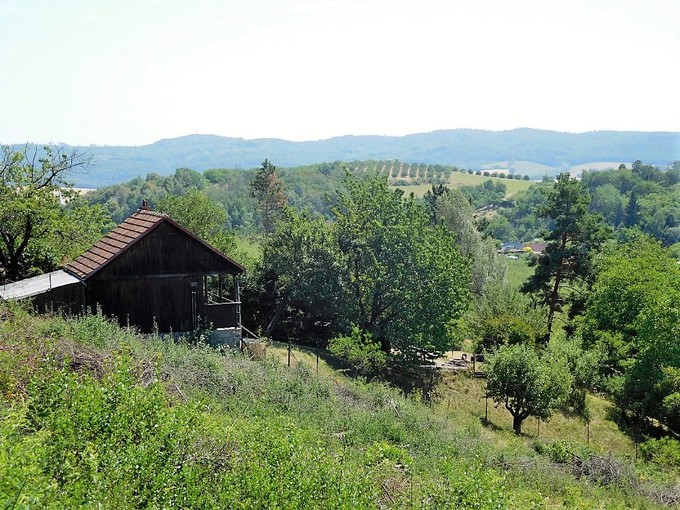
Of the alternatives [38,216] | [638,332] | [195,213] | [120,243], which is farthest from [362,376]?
[195,213]

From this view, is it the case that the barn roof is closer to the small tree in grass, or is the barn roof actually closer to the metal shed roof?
the metal shed roof

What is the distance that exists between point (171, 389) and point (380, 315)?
20805mm

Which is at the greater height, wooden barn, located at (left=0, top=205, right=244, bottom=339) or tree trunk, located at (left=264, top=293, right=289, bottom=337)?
wooden barn, located at (left=0, top=205, right=244, bottom=339)

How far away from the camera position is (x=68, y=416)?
10.3 m

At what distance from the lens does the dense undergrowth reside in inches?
367

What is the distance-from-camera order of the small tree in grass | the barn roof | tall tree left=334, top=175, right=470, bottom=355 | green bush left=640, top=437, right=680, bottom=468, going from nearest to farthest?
the barn roof < green bush left=640, top=437, right=680, bottom=468 < the small tree in grass < tall tree left=334, top=175, right=470, bottom=355

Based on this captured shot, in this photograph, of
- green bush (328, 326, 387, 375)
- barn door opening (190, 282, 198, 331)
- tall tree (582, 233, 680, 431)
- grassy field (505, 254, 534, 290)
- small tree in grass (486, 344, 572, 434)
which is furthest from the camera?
grassy field (505, 254, 534, 290)

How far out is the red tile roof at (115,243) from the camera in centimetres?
2330

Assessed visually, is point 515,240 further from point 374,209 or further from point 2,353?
point 2,353

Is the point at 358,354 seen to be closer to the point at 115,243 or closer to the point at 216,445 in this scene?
the point at 115,243

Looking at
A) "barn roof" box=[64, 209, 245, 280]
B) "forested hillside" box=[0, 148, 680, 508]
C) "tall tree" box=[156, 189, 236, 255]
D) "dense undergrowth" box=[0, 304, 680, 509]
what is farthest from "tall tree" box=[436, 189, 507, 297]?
"dense undergrowth" box=[0, 304, 680, 509]

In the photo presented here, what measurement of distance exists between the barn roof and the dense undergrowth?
15.3 ft

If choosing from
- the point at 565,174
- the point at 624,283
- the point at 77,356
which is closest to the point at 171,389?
the point at 77,356

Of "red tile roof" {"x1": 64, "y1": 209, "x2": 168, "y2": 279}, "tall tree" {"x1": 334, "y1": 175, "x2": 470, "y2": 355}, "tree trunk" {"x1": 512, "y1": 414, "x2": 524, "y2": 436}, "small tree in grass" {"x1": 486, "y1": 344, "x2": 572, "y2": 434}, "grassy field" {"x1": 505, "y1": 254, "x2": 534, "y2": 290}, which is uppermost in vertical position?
"red tile roof" {"x1": 64, "y1": 209, "x2": 168, "y2": 279}
